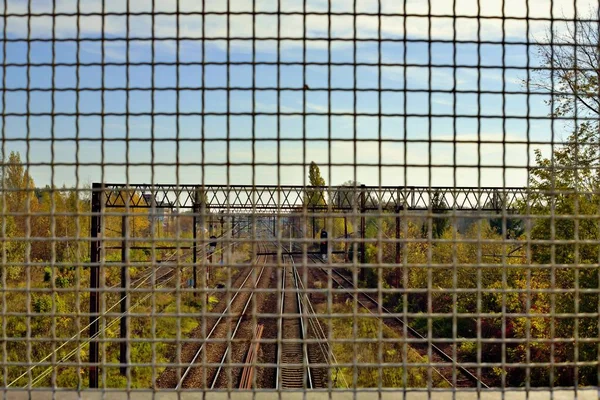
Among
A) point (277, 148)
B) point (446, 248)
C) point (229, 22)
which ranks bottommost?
point (446, 248)

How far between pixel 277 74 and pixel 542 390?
11.0ft

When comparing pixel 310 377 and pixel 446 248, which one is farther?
pixel 446 248

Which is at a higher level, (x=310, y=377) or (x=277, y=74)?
(x=277, y=74)

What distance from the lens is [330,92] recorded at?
13.5ft

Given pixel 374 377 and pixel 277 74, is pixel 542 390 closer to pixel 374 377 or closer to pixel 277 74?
pixel 277 74

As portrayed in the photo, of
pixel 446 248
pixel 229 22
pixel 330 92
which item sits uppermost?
pixel 229 22

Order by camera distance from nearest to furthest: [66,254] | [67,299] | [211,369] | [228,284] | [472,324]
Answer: [228,284] < [211,369] < [472,324] < [67,299] < [66,254]

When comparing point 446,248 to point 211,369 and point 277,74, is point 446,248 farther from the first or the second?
point 277,74

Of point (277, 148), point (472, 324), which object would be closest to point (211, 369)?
point (472, 324)

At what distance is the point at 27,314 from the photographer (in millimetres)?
4195

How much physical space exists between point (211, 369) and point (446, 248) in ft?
50.5

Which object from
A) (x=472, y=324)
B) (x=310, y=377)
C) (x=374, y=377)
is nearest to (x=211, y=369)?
(x=310, y=377)

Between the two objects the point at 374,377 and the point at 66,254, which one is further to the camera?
the point at 66,254

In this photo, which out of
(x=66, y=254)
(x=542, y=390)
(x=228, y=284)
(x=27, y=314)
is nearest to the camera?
(x=228, y=284)
